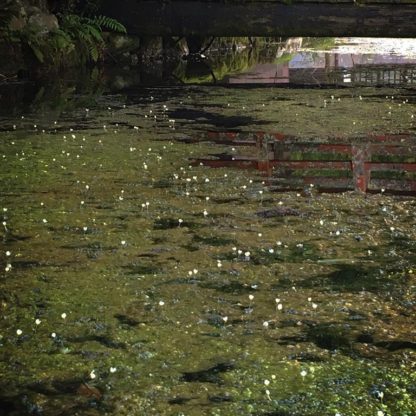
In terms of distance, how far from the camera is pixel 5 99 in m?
11.6

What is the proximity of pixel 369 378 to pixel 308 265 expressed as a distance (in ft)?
4.45

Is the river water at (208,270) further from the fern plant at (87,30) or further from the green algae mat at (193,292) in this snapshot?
the fern plant at (87,30)

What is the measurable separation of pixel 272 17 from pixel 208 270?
11.9m

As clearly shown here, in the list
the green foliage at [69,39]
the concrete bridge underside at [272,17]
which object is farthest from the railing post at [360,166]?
the concrete bridge underside at [272,17]

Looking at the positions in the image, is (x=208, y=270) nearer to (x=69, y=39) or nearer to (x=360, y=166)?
(x=360, y=166)

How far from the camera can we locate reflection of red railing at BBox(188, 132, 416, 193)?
6.47 meters

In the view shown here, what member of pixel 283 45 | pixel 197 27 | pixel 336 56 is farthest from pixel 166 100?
pixel 283 45

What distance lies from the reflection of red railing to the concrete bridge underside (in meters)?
7.73

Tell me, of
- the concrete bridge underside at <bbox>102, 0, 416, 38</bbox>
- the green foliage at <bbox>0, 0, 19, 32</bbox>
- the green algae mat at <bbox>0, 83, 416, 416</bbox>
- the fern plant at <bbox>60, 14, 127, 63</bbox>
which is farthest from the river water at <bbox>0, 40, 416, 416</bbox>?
the concrete bridge underside at <bbox>102, 0, 416, 38</bbox>

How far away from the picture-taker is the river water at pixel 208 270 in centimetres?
317

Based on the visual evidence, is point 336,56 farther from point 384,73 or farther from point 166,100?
point 166,100

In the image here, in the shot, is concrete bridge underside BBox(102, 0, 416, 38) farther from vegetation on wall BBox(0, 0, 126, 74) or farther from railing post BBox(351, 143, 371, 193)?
railing post BBox(351, 143, 371, 193)

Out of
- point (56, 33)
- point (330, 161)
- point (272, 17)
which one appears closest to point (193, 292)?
point (330, 161)

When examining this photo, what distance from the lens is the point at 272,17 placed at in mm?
15742
